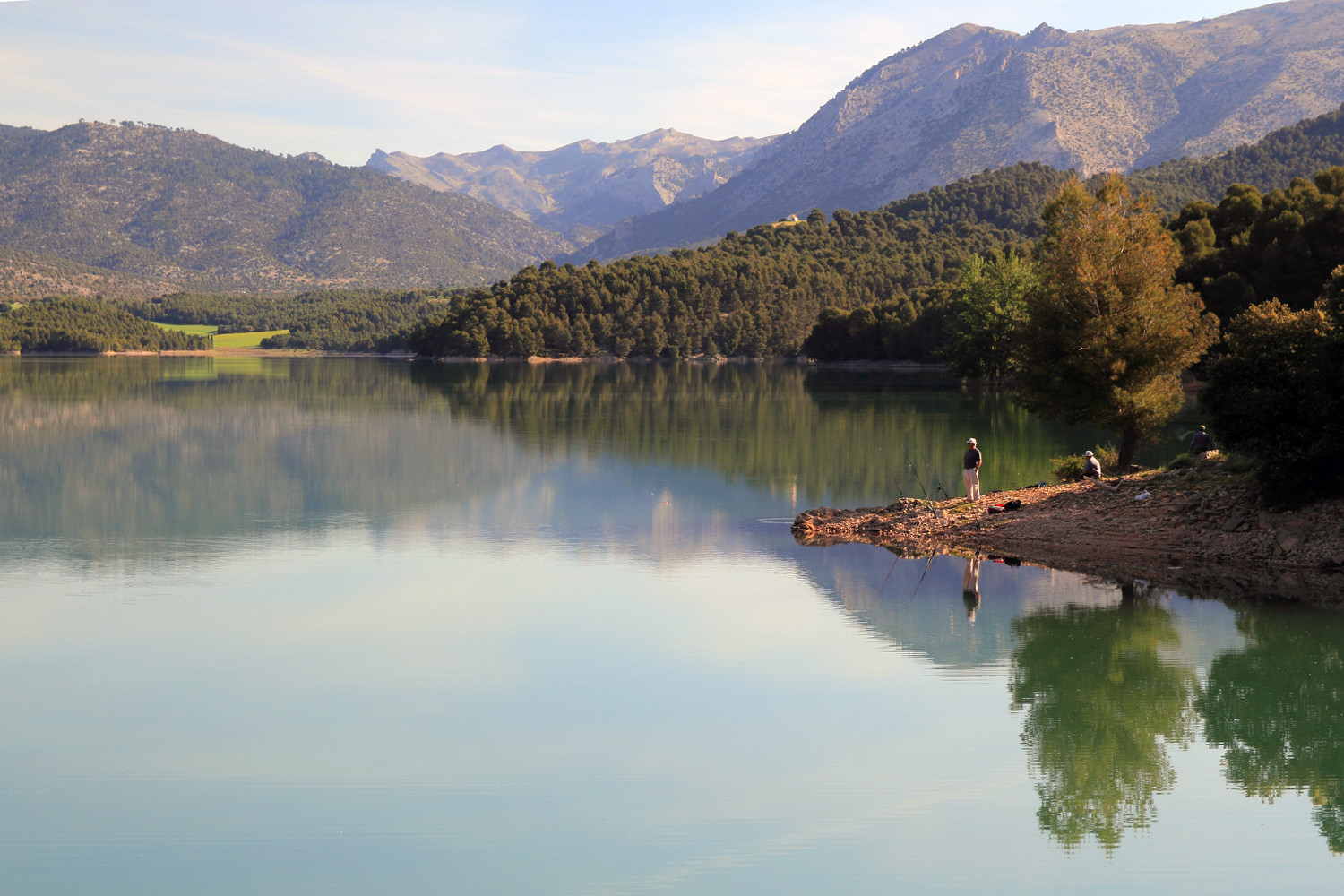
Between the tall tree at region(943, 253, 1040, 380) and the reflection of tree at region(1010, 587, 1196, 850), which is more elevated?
the tall tree at region(943, 253, 1040, 380)

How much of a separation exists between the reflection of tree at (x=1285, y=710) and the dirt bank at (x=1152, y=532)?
2.80 meters

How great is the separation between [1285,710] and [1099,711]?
2477 millimetres

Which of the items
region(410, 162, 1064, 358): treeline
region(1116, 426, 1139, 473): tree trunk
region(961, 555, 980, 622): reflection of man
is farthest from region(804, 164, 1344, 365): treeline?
region(410, 162, 1064, 358): treeline

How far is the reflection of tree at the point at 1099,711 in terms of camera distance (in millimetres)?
12039

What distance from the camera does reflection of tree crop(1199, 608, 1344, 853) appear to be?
12609mm

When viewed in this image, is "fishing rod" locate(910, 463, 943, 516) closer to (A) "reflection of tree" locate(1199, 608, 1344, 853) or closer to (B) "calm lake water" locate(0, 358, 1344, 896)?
(B) "calm lake water" locate(0, 358, 1344, 896)

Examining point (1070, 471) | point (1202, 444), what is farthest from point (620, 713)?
point (1202, 444)

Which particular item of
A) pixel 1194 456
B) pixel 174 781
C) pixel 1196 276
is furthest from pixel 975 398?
pixel 174 781

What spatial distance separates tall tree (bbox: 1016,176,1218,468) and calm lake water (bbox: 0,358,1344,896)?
771cm

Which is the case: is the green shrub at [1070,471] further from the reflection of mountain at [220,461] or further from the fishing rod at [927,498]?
the reflection of mountain at [220,461]

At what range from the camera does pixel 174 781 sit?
1242cm

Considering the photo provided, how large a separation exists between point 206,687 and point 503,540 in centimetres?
1256

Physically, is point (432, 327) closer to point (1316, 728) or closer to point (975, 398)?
point (975, 398)

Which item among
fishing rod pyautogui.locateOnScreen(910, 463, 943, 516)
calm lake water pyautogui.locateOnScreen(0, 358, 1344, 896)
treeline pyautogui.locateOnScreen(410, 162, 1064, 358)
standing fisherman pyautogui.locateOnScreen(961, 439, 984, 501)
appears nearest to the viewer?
calm lake water pyautogui.locateOnScreen(0, 358, 1344, 896)
